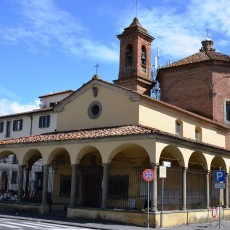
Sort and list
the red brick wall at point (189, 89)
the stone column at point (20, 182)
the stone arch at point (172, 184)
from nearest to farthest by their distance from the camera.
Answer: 1. the stone arch at point (172, 184)
2. the stone column at point (20, 182)
3. the red brick wall at point (189, 89)

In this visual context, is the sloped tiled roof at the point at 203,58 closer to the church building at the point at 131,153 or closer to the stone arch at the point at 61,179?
the church building at the point at 131,153

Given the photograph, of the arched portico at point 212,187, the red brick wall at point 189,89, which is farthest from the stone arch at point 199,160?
the red brick wall at point 189,89

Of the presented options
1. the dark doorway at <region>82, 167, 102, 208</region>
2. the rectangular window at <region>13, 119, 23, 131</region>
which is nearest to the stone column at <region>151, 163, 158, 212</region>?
the dark doorway at <region>82, 167, 102, 208</region>

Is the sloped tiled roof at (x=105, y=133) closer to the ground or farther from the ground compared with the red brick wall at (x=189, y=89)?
closer to the ground

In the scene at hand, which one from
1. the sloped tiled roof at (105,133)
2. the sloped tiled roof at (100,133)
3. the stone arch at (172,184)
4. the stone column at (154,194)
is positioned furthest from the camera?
the stone arch at (172,184)

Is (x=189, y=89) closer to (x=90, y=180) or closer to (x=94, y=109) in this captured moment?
(x=94, y=109)

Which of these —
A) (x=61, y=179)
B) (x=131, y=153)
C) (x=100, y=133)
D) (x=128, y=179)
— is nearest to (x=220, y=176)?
(x=128, y=179)

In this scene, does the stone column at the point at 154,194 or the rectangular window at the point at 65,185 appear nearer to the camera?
the stone column at the point at 154,194

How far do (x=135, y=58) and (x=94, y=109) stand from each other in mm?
7627

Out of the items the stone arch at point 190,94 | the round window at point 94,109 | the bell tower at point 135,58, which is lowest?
the round window at point 94,109

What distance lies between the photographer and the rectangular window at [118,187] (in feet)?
66.2

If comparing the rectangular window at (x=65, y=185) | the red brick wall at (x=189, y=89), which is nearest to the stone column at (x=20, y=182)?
the rectangular window at (x=65, y=185)

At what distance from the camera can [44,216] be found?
19.1 metres

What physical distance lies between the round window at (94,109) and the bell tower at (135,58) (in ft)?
22.4
